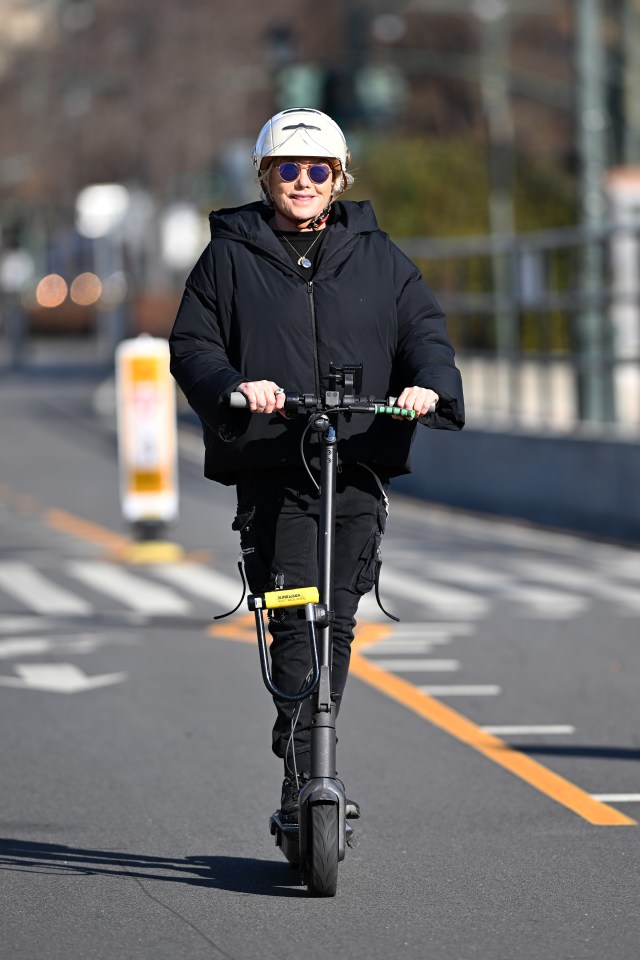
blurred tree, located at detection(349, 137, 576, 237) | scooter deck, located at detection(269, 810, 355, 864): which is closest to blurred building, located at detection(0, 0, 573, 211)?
blurred tree, located at detection(349, 137, 576, 237)

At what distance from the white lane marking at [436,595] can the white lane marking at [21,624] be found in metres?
2.11

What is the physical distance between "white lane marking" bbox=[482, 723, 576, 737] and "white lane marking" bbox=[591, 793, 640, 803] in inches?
47.0

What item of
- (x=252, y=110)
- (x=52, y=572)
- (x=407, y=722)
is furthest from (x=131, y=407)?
(x=252, y=110)

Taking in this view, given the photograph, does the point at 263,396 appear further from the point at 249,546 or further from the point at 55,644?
the point at 55,644

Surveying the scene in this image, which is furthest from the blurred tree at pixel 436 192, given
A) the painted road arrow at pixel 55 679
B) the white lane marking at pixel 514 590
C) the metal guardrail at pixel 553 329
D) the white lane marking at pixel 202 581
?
the painted road arrow at pixel 55 679

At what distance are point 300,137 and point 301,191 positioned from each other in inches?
5.6

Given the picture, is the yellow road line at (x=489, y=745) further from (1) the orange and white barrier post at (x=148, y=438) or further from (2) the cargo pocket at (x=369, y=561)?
(1) the orange and white barrier post at (x=148, y=438)

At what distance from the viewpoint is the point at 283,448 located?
5867 millimetres

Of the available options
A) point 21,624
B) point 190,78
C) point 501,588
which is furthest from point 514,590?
point 190,78

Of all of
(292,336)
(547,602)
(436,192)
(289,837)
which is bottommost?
(547,602)

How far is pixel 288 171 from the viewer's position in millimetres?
5910

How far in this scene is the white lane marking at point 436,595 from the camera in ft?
40.7

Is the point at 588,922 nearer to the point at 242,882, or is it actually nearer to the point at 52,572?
the point at 242,882

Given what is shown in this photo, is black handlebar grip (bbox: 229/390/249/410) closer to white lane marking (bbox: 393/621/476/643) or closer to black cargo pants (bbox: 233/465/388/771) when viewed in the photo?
black cargo pants (bbox: 233/465/388/771)
